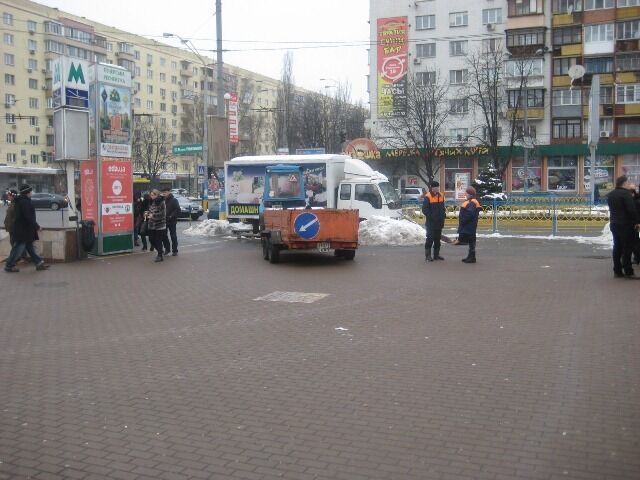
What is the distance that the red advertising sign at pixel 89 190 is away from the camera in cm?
1702

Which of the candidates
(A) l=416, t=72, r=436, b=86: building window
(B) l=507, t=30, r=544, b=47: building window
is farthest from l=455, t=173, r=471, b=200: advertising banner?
(B) l=507, t=30, r=544, b=47: building window

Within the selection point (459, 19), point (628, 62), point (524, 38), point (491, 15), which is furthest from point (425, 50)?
point (628, 62)

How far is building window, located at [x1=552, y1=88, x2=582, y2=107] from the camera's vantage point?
57.8m

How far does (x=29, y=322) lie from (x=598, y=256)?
13.2 meters

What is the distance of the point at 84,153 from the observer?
1694 centimetres

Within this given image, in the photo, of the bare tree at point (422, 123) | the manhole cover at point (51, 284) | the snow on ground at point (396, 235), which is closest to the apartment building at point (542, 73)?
the bare tree at point (422, 123)

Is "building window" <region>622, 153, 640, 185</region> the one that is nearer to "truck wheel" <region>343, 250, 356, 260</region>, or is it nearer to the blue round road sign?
"truck wheel" <region>343, 250, 356, 260</region>

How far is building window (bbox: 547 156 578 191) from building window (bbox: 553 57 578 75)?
765 cm

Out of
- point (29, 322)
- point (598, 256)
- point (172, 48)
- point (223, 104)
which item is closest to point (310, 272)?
point (29, 322)

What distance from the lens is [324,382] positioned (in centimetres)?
612

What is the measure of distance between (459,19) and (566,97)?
40.6 ft

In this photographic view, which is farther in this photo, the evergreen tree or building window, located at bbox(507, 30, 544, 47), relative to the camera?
building window, located at bbox(507, 30, 544, 47)

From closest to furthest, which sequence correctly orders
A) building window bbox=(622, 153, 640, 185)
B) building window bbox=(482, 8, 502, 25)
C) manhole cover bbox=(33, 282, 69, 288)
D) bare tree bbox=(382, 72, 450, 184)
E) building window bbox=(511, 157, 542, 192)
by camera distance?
manhole cover bbox=(33, 282, 69, 288)
bare tree bbox=(382, 72, 450, 184)
building window bbox=(622, 153, 640, 185)
building window bbox=(511, 157, 542, 192)
building window bbox=(482, 8, 502, 25)

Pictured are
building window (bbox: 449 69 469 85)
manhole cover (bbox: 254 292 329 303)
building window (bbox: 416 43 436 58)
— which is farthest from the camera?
building window (bbox: 416 43 436 58)
